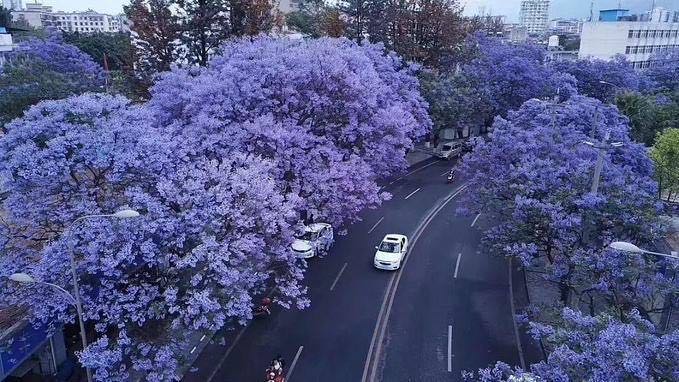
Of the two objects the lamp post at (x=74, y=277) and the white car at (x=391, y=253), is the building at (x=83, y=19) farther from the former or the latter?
the lamp post at (x=74, y=277)

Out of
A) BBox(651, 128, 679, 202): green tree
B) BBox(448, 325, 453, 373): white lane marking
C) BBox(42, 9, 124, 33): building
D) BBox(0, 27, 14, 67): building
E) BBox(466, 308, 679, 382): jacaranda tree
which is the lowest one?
BBox(448, 325, 453, 373): white lane marking

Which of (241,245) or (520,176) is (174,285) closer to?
(241,245)

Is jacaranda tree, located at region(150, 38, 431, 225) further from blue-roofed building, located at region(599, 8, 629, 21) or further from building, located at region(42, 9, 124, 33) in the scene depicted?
building, located at region(42, 9, 124, 33)

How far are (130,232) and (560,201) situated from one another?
1371 centimetres

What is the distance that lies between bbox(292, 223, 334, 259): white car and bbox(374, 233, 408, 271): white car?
264cm

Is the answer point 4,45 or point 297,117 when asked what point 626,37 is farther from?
point 4,45

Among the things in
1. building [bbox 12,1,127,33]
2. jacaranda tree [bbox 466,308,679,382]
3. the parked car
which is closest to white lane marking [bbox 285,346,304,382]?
jacaranda tree [bbox 466,308,679,382]

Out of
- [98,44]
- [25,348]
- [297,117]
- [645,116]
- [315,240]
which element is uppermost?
[98,44]

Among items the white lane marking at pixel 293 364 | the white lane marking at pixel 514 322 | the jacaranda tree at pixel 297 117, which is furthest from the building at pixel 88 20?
the white lane marking at pixel 293 364

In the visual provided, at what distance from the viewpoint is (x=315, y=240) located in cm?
2628

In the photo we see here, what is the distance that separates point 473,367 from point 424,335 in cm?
237

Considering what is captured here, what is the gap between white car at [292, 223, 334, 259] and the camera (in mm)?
25391

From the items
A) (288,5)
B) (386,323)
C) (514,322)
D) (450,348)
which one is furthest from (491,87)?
(288,5)

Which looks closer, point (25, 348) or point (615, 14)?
point (25, 348)
